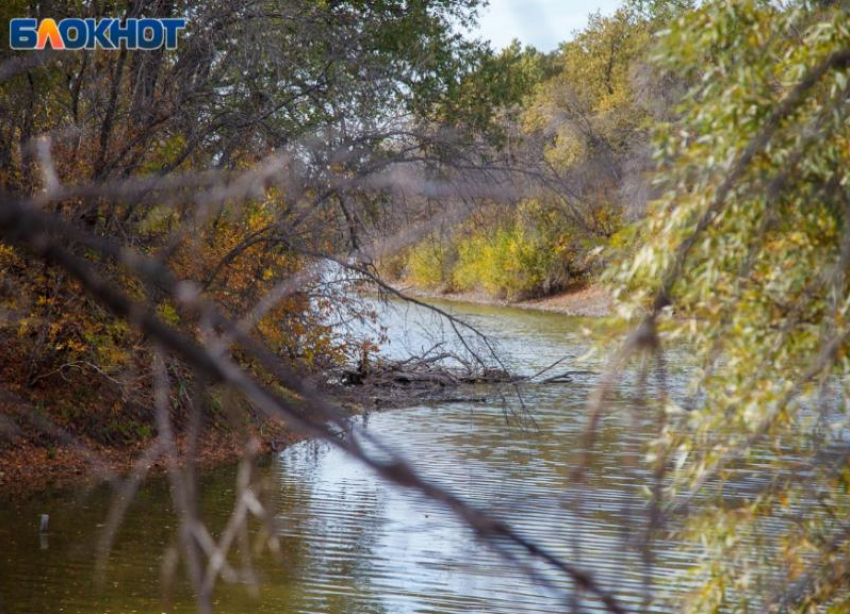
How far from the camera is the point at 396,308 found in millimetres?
14141

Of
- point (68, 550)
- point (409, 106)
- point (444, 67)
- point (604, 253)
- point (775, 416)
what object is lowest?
point (68, 550)

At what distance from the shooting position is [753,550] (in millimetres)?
5027

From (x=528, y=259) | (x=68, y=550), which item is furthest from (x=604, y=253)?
(x=528, y=259)

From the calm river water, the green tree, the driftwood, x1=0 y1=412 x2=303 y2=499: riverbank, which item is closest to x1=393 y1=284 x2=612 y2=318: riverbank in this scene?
the driftwood

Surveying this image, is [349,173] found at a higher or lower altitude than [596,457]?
higher

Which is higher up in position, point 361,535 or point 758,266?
point 758,266

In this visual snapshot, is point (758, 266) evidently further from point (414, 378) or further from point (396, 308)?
point (414, 378)

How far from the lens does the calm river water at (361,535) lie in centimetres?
861

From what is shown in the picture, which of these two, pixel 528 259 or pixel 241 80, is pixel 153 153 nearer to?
pixel 241 80

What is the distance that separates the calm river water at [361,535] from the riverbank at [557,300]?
26.0 m

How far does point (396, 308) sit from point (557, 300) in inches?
1305

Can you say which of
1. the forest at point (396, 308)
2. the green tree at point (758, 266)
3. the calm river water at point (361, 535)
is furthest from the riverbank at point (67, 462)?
the green tree at point (758, 266)

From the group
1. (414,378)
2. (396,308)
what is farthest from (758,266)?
(414,378)

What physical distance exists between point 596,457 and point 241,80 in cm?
697
